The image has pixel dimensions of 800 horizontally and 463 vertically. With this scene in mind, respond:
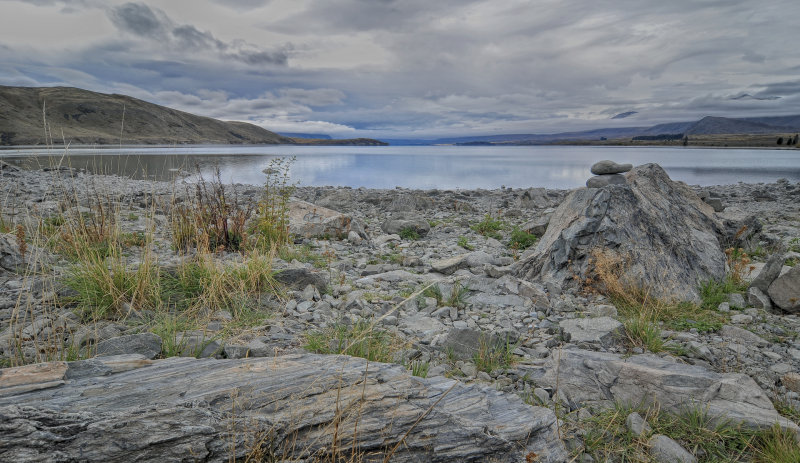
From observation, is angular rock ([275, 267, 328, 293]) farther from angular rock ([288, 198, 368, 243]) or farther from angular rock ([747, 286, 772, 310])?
angular rock ([747, 286, 772, 310])

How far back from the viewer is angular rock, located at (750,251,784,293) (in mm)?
5992

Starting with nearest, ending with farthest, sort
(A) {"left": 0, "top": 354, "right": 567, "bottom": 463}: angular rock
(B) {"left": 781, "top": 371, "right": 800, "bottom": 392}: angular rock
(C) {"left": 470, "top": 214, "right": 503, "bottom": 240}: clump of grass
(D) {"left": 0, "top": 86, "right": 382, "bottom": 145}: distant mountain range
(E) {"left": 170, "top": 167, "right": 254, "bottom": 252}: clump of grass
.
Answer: (A) {"left": 0, "top": 354, "right": 567, "bottom": 463}: angular rock
(B) {"left": 781, "top": 371, "right": 800, "bottom": 392}: angular rock
(E) {"left": 170, "top": 167, "right": 254, "bottom": 252}: clump of grass
(C) {"left": 470, "top": 214, "right": 503, "bottom": 240}: clump of grass
(D) {"left": 0, "top": 86, "right": 382, "bottom": 145}: distant mountain range

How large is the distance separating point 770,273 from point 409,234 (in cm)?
753

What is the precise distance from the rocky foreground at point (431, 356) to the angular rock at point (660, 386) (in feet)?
0.05

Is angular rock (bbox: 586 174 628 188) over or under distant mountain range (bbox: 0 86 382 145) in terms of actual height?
under

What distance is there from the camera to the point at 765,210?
16.0 metres

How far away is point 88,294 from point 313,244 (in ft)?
16.2

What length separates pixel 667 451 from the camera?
10.1ft

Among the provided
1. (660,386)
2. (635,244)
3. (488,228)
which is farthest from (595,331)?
(488,228)

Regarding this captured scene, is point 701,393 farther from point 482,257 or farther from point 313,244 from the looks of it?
point 313,244

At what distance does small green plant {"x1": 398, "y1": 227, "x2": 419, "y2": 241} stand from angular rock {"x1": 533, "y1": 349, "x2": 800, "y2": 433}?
719cm

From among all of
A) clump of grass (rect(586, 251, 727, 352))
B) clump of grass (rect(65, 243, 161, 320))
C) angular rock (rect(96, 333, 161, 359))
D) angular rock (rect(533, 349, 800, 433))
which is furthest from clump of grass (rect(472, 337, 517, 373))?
clump of grass (rect(65, 243, 161, 320))

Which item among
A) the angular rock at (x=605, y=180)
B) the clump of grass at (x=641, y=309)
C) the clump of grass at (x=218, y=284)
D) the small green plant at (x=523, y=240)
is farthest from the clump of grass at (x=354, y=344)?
the angular rock at (x=605, y=180)

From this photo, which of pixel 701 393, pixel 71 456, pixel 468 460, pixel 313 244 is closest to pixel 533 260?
pixel 701 393
